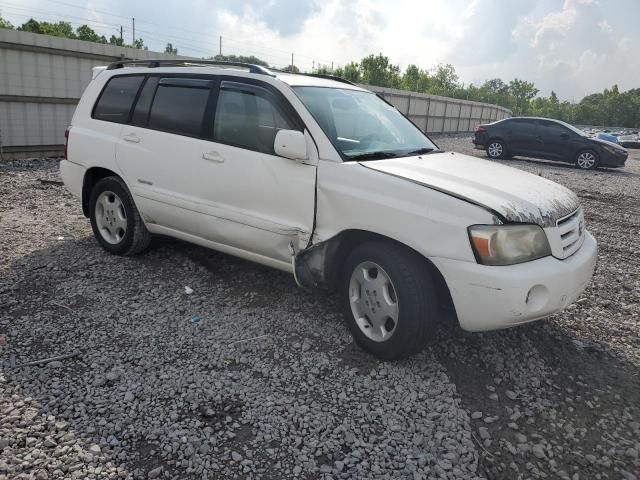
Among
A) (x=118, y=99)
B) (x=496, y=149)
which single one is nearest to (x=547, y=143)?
(x=496, y=149)

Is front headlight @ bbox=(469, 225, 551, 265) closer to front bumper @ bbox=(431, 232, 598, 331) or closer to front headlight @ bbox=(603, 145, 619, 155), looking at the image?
front bumper @ bbox=(431, 232, 598, 331)

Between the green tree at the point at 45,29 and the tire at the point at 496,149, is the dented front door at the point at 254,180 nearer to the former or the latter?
the tire at the point at 496,149

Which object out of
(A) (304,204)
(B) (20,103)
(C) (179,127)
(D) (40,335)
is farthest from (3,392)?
(B) (20,103)

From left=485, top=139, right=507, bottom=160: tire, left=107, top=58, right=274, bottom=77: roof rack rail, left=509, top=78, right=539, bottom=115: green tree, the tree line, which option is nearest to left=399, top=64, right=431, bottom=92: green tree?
the tree line

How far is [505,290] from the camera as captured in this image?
9.91 feet

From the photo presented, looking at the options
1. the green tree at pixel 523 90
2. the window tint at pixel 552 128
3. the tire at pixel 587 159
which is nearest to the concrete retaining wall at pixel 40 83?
the window tint at pixel 552 128

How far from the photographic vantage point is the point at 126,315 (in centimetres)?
406

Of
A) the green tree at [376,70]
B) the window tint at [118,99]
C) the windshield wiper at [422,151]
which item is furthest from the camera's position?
the green tree at [376,70]

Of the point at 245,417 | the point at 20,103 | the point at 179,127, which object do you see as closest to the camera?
the point at 245,417

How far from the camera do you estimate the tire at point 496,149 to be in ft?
59.0

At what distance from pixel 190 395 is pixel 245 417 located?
1.27 ft

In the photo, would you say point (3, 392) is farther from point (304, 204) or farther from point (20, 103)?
point (20, 103)

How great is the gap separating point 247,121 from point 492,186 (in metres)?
1.88

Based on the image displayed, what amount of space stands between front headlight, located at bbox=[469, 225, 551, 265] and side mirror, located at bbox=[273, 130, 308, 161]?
1255 millimetres
